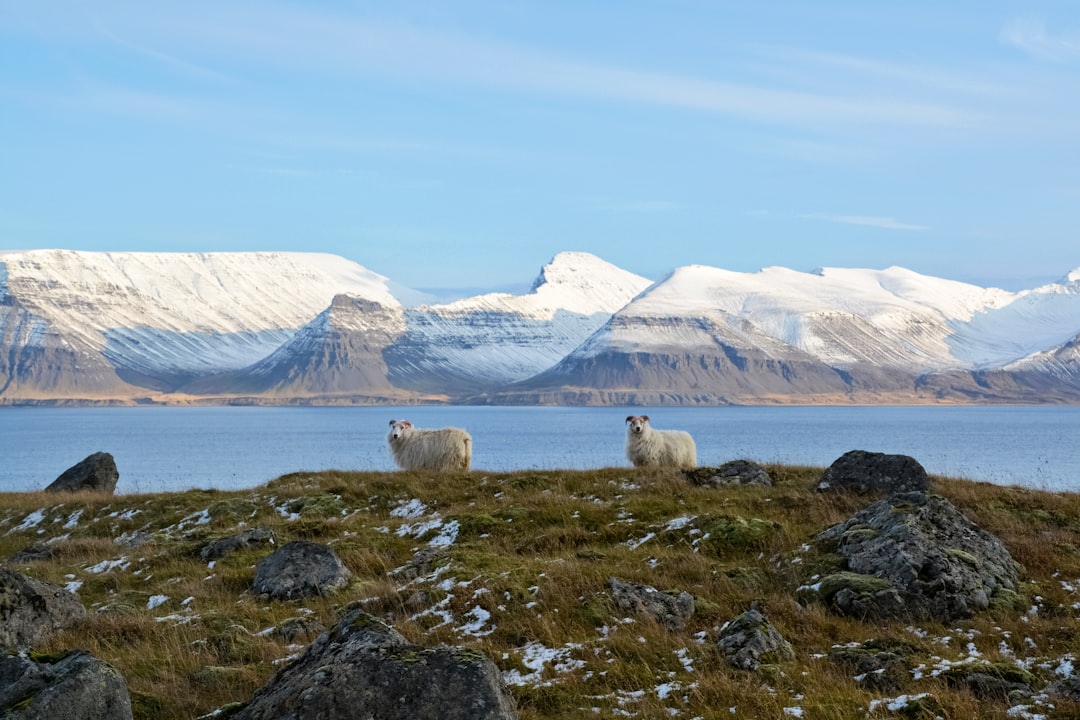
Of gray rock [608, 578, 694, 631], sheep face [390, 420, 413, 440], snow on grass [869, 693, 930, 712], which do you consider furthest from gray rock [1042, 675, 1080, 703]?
sheep face [390, 420, 413, 440]

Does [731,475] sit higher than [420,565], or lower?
higher

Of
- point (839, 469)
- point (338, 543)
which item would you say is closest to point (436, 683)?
point (338, 543)

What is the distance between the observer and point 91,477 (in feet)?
120

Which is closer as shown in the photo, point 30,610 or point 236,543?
point 30,610

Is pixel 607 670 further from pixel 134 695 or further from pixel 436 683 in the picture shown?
pixel 134 695

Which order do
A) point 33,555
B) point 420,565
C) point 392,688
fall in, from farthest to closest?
point 33,555 < point 420,565 < point 392,688

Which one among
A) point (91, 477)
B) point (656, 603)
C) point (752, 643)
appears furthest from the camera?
→ point (91, 477)

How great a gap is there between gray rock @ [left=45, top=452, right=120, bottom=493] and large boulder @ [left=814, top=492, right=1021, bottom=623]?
2895 cm

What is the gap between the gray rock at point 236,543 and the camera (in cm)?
2028

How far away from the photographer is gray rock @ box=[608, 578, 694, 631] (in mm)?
13773

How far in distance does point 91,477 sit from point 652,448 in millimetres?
20923

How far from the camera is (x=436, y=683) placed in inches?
358

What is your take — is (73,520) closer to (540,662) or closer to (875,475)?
(540,662)

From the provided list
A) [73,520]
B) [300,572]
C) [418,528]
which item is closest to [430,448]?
[73,520]
